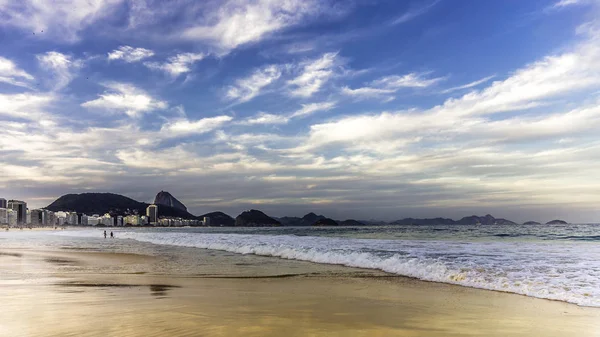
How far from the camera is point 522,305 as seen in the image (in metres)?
9.23

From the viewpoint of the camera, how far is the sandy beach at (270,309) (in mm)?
6699

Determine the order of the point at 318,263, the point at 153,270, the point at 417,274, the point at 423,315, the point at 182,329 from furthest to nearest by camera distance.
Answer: the point at 318,263
the point at 153,270
the point at 417,274
the point at 423,315
the point at 182,329

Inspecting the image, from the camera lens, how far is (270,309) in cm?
839

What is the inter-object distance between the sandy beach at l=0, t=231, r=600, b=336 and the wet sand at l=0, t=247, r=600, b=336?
0.02 metres

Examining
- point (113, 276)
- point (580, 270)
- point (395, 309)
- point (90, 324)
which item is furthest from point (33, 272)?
point (580, 270)

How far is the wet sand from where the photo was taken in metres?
6.70

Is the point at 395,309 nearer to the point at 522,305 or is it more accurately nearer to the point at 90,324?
the point at 522,305

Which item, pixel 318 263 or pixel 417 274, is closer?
pixel 417 274

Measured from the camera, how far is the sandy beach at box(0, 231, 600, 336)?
22.0ft

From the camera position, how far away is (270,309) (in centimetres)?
839

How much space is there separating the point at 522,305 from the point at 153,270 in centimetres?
1266

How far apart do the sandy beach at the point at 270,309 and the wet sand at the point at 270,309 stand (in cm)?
2

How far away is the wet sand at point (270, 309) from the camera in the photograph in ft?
22.0

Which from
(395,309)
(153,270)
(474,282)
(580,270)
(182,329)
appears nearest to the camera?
(182,329)
